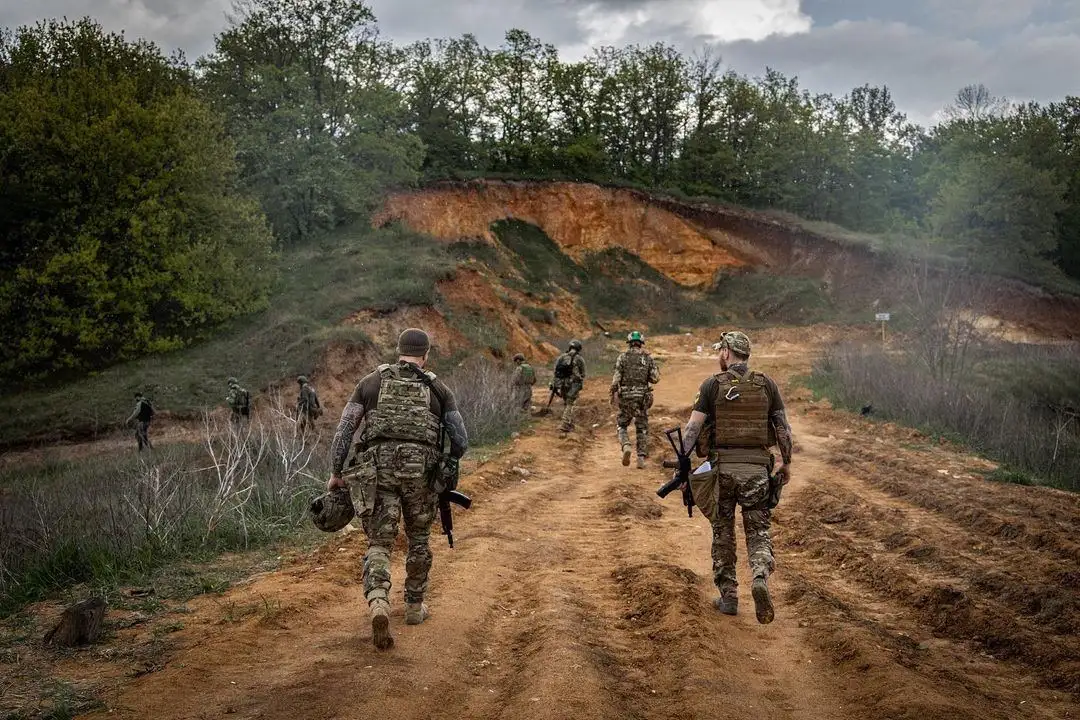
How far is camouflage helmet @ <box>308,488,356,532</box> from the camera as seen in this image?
5.83 m

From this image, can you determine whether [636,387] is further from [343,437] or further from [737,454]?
[343,437]

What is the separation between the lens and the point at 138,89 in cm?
2955

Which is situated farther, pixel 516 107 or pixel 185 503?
pixel 516 107

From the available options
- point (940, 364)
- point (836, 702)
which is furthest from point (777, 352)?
point (836, 702)

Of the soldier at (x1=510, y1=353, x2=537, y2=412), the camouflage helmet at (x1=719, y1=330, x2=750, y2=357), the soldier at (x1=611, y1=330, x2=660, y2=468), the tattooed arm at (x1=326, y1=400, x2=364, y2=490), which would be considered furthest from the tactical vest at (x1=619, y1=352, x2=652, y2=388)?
the tattooed arm at (x1=326, y1=400, x2=364, y2=490)

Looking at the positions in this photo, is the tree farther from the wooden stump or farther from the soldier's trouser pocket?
the soldier's trouser pocket

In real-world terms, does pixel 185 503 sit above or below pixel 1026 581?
above

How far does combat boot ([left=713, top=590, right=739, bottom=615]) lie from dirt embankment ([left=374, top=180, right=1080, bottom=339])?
116 feet

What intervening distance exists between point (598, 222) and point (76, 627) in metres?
42.0

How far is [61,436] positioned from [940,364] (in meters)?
22.4

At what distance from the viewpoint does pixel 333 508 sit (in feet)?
19.1

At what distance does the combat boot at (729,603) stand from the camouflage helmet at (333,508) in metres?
2.83

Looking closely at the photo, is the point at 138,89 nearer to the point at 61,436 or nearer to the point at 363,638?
the point at 61,436

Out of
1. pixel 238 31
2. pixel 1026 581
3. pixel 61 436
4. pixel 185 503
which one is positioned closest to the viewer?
pixel 1026 581
